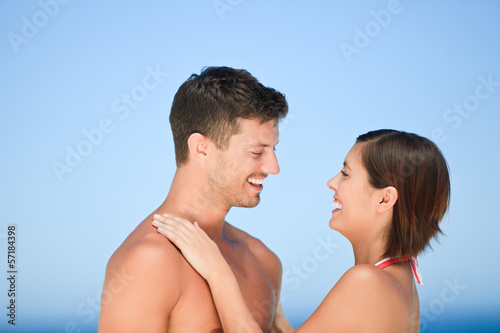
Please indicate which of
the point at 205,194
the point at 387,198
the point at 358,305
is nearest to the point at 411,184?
the point at 387,198

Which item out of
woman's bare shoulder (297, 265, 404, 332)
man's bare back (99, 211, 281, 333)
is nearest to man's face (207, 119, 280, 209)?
man's bare back (99, 211, 281, 333)

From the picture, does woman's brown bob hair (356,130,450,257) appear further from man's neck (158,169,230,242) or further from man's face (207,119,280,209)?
man's neck (158,169,230,242)

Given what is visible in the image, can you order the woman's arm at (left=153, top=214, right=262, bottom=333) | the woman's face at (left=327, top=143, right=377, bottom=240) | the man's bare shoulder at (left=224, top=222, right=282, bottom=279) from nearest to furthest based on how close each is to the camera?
the woman's arm at (left=153, top=214, right=262, bottom=333) < the woman's face at (left=327, top=143, right=377, bottom=240) < the man's bare shoulder at (left=224, top=222, right=282, bottom=279)

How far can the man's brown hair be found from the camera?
102 inches

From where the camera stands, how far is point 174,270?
2291mm

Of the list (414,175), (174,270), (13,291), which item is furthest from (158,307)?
(13,291)

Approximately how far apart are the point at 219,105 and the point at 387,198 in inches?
34.3

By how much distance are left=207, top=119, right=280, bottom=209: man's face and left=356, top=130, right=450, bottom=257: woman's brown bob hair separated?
0.49m

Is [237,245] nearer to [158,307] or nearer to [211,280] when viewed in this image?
[211,280]

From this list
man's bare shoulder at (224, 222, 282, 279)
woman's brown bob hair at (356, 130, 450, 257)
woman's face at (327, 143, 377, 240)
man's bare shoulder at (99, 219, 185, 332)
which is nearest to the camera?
man's bare shoulder at (99, 219, 185, 332)

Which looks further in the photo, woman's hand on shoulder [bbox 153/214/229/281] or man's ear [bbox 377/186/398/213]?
man's ear [bbox 377/186/398/213]

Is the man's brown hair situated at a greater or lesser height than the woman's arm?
greater

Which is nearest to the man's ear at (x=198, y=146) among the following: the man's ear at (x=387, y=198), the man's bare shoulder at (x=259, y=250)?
the man's bare shoulder at (x=259, y=250)

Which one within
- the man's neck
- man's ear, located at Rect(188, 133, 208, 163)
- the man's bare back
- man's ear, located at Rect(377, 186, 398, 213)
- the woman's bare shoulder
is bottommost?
the woman's bare shoulder
